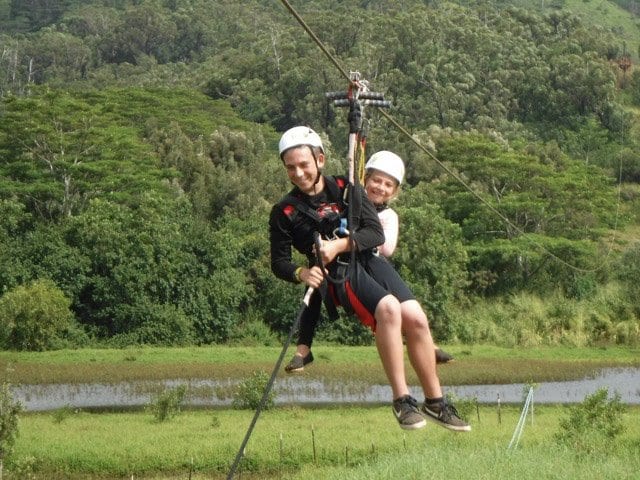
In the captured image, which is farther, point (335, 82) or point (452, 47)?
point (452, 47)

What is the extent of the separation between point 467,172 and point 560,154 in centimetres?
877

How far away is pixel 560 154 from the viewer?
59.2m

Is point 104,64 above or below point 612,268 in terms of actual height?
below

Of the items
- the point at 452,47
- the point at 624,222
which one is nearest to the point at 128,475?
the point at 624,222

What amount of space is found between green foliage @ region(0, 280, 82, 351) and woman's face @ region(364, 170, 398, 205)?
1230 inches

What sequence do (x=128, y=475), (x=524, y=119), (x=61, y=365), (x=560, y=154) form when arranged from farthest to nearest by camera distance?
1. (x=524, y=119)
2. (x=560, y=154)
3. (x=61, y=365)
4. (x=128, y=475)

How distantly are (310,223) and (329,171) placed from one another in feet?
127

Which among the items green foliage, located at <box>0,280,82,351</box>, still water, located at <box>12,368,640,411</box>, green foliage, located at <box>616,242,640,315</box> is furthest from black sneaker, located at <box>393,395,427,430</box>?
green foliage, located at <box>616,242,640,315</box>

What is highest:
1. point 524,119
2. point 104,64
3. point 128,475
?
point 128,475

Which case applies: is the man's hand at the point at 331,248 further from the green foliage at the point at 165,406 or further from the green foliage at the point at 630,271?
the green foliage at the point at 630,271

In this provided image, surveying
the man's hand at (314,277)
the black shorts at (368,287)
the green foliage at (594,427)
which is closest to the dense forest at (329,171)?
the green foliage at (594,427)

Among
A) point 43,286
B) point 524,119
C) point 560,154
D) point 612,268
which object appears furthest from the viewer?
point 524,119

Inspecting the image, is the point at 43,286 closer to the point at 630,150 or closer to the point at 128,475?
the point at 128,475

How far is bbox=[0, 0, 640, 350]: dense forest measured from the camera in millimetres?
41594
